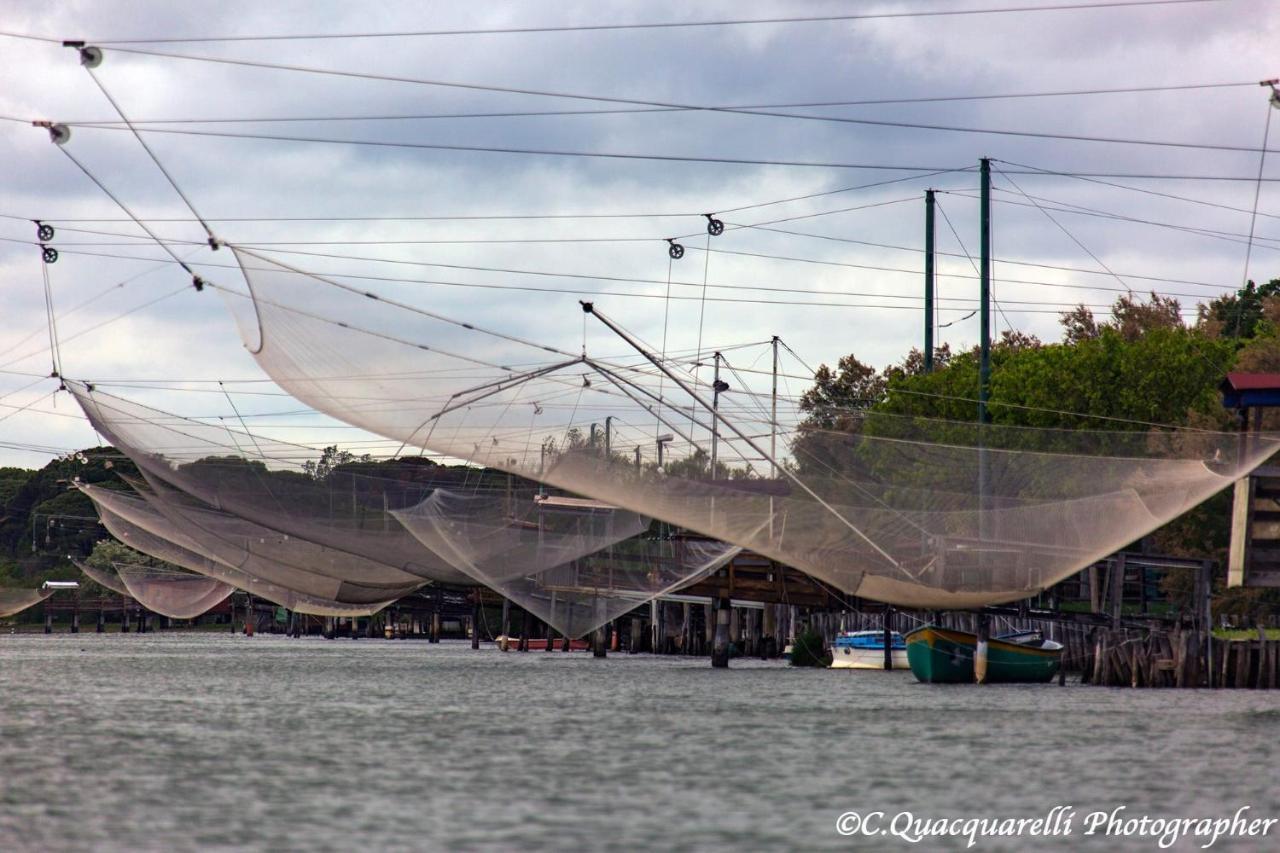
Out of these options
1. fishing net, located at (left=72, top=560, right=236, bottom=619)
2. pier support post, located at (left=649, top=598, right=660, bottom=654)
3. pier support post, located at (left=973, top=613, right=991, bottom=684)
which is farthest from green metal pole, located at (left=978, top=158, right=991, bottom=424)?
fishing net, located at (left=72, top=560, right=236, bottom=619)

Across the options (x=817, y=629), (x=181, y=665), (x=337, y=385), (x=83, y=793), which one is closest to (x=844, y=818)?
(x=83, y=793)

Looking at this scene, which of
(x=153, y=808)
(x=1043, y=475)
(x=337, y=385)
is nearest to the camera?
(x=153, y=808)

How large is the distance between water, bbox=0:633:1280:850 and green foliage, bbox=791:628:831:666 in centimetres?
1810

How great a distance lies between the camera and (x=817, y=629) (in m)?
61.2

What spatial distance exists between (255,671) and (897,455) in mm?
23647

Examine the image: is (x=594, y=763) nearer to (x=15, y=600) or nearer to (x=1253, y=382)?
(x=1253, y=382)

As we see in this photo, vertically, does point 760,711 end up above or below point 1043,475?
below

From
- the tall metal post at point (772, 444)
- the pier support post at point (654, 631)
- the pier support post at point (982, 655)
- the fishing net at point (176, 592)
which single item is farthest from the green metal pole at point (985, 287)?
the fishing net at point (176, 592)

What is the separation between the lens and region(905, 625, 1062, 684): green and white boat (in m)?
39.8

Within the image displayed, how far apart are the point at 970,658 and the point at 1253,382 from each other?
11.4 meters

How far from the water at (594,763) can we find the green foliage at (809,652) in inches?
713

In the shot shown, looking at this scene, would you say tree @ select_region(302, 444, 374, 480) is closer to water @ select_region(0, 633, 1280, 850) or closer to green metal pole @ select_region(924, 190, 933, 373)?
water @ select_region(0, 633, 1280, 850)

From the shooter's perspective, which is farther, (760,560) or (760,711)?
(760,560)

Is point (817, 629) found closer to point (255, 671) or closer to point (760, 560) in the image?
point (760, 560)
